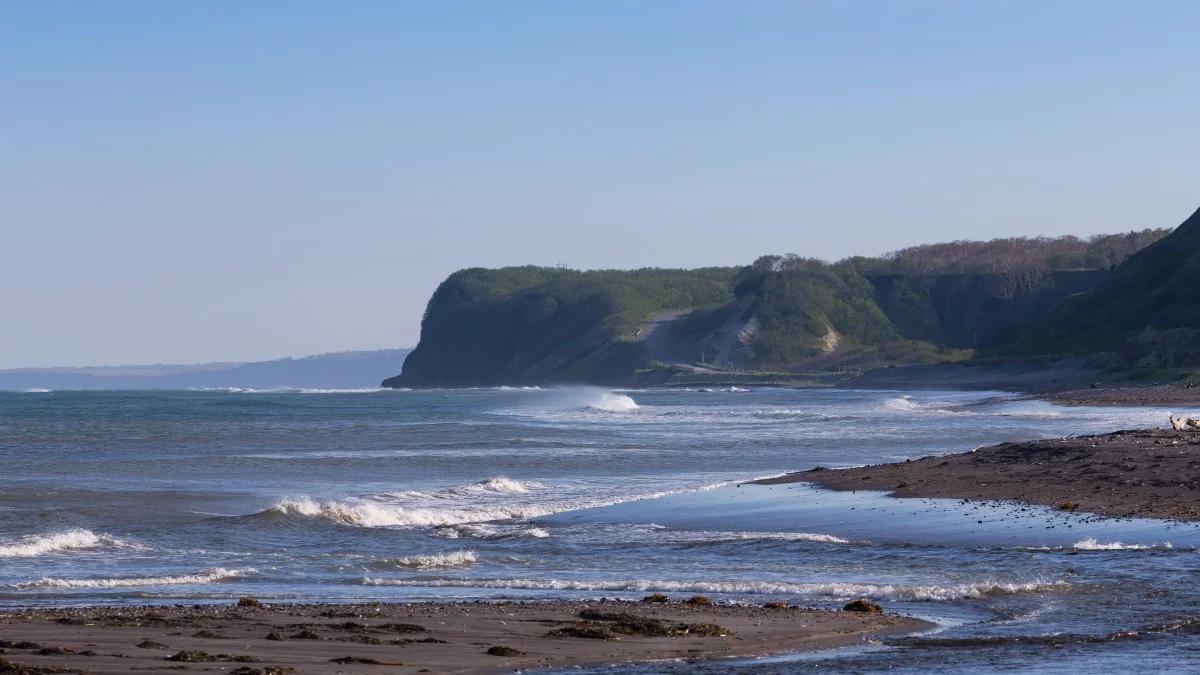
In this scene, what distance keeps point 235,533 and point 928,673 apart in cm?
1202

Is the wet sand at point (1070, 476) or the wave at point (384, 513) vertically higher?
the wet sand at point (1070, 476)

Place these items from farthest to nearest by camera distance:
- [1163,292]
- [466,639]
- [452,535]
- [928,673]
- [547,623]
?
1. [1163,292]
2. [452,535]
3. [547,623]
4. [466,639]
5. [928,673]

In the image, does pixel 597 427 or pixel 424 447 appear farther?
pixel 597 427

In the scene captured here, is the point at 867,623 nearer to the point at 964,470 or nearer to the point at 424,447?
the point at 964,470

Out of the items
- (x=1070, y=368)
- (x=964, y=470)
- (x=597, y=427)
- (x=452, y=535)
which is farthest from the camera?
(x=1070, y=368)

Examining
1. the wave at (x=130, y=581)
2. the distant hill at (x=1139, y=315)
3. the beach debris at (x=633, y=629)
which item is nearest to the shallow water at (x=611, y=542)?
the wave at (x=130, y=581)

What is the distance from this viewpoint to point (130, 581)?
585 inches

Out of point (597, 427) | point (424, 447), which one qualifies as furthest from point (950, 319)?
point (424, 447)

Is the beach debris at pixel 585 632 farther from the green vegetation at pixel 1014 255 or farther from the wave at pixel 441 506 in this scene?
the green vegetation at pixel 1014 255

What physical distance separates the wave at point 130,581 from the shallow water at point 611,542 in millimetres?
34

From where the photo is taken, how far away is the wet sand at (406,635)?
985 cm

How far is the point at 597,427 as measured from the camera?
167ft

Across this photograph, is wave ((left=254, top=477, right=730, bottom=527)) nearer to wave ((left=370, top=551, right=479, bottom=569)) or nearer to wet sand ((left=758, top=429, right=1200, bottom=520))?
wet sand ((left=758, top=429, right=1200, bottom=520))

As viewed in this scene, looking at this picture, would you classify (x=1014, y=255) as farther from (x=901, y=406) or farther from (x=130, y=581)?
(x=130, y=581)
